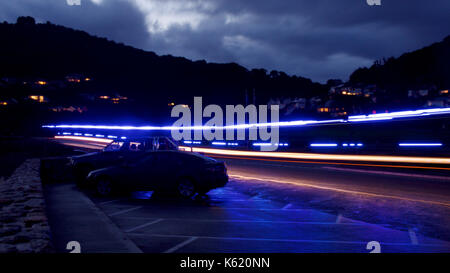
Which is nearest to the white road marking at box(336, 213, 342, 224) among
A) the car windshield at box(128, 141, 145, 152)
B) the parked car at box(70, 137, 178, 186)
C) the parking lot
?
the parking lot

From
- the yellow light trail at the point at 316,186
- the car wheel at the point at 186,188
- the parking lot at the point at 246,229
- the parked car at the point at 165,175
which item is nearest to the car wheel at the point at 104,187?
the parked car at the point at 165,175

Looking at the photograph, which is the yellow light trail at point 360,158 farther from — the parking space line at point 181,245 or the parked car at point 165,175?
the parking space line at point 181,245

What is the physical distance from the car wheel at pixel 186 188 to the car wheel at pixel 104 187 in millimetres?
2332

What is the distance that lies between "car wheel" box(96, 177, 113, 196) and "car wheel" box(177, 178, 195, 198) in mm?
2332

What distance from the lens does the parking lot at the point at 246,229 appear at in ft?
22.3

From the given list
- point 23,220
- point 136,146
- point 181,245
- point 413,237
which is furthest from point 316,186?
point 23,220

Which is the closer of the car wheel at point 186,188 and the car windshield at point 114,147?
the car wheel at point 186,188

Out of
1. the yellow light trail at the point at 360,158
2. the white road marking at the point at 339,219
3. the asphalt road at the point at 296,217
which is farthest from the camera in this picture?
the yellow light trail at the point at 360,158

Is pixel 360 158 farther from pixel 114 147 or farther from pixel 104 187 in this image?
pixel 104 187

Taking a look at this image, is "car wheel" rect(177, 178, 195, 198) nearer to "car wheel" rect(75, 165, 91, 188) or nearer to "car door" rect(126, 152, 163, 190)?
"car door" rect(126, 152, 163, 190)

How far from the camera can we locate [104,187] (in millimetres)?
13047

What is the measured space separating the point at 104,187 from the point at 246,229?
6544mm

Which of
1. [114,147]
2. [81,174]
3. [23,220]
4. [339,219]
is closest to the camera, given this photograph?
[23,220]

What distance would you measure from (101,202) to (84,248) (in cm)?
586
